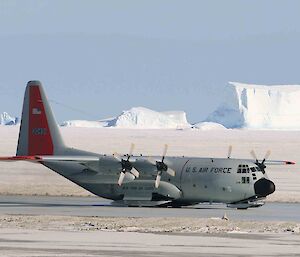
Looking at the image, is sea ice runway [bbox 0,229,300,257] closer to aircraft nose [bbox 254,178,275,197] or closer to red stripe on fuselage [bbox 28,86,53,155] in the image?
aircraft nose [bbox 254,178,275,197]

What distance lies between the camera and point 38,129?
77.9 m

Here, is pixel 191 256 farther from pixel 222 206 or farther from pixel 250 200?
pixel 222 206

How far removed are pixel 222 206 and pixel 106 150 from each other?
89142 mm

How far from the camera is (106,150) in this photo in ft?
539

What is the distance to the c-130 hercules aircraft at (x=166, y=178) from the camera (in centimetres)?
7069

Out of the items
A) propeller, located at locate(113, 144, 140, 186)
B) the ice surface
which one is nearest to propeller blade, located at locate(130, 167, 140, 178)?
propeller, located at locate(113, 144, 140, 186)

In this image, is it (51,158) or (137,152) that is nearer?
(51,158)

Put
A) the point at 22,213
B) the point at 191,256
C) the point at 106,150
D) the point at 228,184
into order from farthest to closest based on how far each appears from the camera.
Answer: the point at 106,150 → the point at 228,184 → the point at 22,213 → the point at 191,256

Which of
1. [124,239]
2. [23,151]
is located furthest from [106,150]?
[124,239]

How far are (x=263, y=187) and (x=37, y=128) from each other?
16.3m

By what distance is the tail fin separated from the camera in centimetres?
7769

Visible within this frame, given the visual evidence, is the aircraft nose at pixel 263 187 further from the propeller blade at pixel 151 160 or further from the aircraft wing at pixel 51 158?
the aircraft wing at pixel 51 158

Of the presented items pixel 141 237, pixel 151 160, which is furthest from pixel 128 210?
pixel 141 237

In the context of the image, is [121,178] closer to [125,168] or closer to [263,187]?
[125,168]
